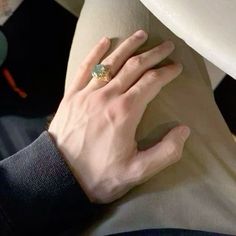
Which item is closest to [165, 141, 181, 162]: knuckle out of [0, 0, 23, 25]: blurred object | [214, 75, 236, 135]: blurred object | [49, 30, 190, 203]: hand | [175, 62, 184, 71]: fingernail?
[49, 30, 190, 203]: hand

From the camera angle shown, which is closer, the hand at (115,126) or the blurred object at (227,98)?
the hand at (115,126)

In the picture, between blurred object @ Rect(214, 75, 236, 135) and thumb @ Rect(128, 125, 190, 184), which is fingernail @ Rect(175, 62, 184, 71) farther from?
blurred object @ Rect(214, 75, 236, 135)

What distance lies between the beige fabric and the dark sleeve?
0.04 m

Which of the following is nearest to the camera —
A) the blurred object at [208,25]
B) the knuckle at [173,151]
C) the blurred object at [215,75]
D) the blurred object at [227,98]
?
the blurred object at [208,25]

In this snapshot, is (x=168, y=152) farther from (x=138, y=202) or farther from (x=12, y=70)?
(x=12, y=70)

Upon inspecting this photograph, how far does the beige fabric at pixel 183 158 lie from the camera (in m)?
0.54

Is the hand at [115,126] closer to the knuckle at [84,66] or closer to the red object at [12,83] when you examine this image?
the knuckle at [84,66]

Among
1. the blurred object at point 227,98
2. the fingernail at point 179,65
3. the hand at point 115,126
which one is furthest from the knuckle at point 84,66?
the blurred object at point 227,98

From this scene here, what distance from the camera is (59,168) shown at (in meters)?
0.55

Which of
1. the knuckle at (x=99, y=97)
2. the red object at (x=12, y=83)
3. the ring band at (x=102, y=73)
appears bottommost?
the red object at (x=12, y=83)

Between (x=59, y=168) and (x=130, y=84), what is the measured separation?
131 millimetres

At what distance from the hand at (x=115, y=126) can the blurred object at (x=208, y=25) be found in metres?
0.13

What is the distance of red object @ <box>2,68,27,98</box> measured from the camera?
2.35ft

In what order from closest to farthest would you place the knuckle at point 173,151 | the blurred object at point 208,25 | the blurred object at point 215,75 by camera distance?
A: the blurred object at point 208,25, the knuckle at point 173,151, the blurred object at point 215,75
